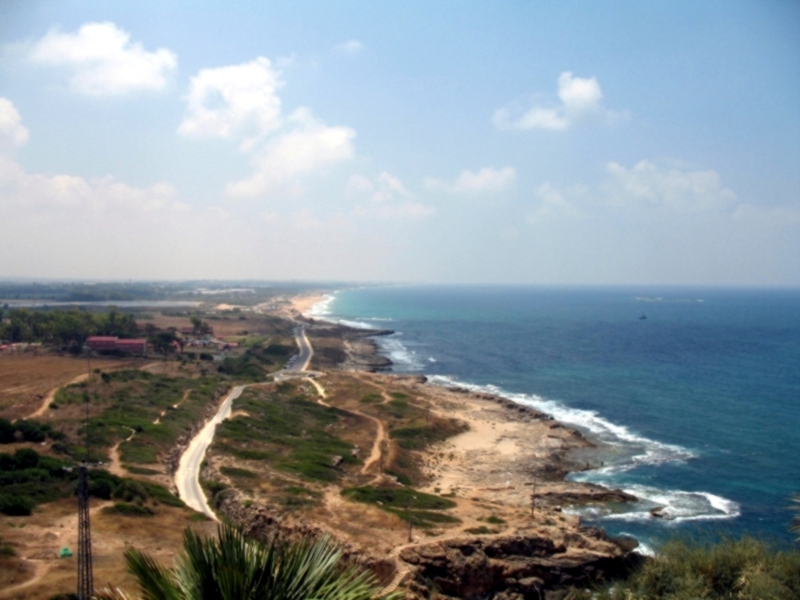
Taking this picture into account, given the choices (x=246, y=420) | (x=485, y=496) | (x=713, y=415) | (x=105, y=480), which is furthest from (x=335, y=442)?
(x=713, y=415)

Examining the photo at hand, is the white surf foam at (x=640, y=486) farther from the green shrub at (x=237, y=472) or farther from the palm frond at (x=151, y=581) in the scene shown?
the palm frond at (x=151, y=581)

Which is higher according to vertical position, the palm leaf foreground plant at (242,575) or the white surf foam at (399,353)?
the palm leaf foreground plant at (242,575)

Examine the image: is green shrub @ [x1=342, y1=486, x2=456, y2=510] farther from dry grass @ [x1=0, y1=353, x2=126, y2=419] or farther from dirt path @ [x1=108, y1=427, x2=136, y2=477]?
dry grass @ [x1=0, y1=353, x2=126, y2=419]

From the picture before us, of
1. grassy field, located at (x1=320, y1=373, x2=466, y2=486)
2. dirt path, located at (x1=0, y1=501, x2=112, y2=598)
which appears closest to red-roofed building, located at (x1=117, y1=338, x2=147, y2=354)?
grassy field, located at (x1=320, y1=373, x2=466, y2=486)

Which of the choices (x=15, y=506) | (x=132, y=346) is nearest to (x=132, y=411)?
(x=15, y=506)

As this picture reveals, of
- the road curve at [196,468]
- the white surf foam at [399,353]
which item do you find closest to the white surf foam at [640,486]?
the road curve at [196,468]

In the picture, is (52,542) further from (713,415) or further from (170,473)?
(713,415)

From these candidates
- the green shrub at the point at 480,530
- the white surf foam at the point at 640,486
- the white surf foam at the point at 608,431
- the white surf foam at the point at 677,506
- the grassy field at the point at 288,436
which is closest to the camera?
the green shrub at the point at 480,530
